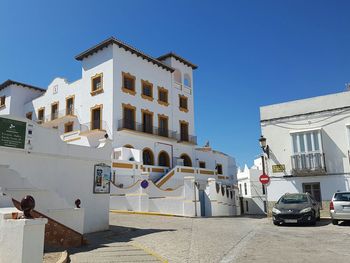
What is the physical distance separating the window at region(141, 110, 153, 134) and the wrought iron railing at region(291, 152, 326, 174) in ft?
57.0

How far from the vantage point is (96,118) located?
32.3 metres

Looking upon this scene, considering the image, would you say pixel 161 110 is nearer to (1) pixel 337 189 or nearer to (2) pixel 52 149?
(1) pixel 337 189

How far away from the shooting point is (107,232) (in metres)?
12.4

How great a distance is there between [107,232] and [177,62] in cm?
2978

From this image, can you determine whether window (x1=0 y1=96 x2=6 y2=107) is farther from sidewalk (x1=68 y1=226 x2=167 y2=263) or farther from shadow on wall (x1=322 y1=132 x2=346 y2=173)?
shadow on wall (x1=322 y1=132 x2=346 y2=173)

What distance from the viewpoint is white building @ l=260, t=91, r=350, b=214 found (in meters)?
19.1

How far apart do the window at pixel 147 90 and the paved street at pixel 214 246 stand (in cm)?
2260

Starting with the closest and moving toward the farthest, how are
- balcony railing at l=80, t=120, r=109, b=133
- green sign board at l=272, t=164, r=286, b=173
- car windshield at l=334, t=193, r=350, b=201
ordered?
car windshield at l=334, t=193, r=350, b=201 → green sign board at l=272, t=164, r=286, b=173 → balcony railing at l=80, t=120, r=109, b=133

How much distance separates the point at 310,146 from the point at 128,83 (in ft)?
63.4

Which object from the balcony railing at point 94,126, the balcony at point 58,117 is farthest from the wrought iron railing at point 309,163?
the balcony at point 58,117

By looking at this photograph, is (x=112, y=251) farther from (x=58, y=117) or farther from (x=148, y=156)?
(x=58, y=117)

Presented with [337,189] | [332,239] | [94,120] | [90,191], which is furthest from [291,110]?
[94,120]

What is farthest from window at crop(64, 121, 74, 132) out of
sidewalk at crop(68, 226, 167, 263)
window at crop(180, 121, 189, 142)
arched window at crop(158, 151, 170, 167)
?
sidewalk at crop(68, 226, 167, 263)

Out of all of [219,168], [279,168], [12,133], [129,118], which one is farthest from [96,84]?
[12,133]
